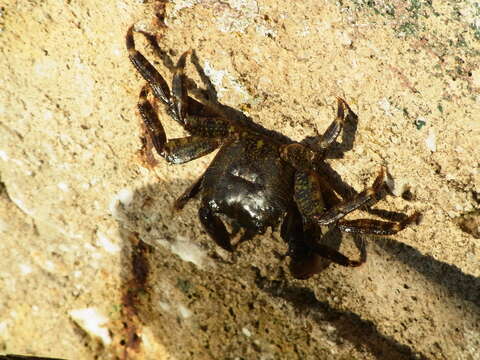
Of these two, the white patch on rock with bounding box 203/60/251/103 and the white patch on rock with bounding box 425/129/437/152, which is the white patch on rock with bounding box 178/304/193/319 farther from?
the white patch on rock with bounding box 425/129/437/152

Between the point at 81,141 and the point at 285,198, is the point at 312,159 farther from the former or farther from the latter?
the point at 81,141

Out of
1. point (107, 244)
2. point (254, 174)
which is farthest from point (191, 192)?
point (107, 244)

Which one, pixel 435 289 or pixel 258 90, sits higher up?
pixel 258 90

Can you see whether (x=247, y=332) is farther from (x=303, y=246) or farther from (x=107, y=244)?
(x=107, y=244)

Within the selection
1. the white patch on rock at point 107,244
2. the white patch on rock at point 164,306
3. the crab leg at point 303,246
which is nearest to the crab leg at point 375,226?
the crab leg at point 303,246

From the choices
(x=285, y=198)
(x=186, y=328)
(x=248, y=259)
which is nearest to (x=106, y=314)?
(x=186, y=328)

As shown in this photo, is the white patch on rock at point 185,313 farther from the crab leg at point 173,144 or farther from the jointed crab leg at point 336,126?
the jointed crab leg at point 336,126
